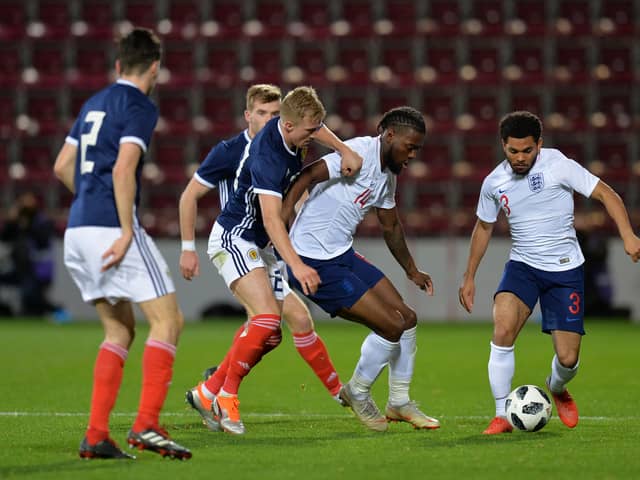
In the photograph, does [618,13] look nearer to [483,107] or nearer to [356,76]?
[483,107]

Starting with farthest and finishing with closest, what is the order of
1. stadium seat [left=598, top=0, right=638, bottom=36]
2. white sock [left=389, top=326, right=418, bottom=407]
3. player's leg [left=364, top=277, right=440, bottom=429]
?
stadium seat [left=598, top=0, right=638, bottom=36] < white sock [left=389, top=326, right=418, bottom=407] < player's leg [left=364, top=277, right=440, bottom=429]

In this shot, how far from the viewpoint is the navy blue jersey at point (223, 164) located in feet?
22.8

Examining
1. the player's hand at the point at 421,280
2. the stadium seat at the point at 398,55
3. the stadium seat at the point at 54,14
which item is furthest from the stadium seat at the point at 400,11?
the player's hand at the point at 421,280

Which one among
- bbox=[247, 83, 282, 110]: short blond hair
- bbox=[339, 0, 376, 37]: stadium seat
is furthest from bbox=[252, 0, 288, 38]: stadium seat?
bbox=[247, 83, 282, 110]: short blond hair

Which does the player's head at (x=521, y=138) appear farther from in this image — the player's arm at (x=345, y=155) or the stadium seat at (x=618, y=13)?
the stadium seat at (x=618, y=13)

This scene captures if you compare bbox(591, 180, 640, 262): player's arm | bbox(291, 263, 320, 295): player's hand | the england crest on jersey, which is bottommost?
bbox(291, 263, 320, 295): player's hand

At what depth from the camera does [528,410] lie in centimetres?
629

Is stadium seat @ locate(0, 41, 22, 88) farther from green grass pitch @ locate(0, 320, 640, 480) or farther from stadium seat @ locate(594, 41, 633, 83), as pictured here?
stadium seat @ locate(594, 41, 633, 83)

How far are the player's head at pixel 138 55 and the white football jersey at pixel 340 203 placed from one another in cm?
160

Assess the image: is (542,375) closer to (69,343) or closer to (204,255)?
(69,343)

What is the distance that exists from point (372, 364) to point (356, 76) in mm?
14974

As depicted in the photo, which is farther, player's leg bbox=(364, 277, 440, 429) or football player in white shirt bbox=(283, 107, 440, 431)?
player's leg bbox=(364, 277, 440, 429)

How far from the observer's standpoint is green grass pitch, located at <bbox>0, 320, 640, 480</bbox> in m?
5.03

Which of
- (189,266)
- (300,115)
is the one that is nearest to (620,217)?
(300,115)
